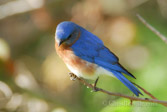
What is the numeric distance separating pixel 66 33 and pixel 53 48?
283 cm

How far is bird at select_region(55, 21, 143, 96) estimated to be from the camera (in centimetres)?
360

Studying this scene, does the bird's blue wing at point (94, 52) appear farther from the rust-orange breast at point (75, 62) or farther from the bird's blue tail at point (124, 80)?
the bird's blue tail at point (124, 80)

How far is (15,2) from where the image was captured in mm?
5879

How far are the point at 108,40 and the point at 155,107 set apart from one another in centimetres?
329

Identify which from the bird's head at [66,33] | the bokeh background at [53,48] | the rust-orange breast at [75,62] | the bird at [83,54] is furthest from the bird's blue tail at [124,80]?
the bokeh background at [53,48]

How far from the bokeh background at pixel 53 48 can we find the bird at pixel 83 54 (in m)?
1.53

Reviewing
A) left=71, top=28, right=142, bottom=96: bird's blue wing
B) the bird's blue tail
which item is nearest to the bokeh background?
left=71, top=28, right=142, bottom=96: bird's blue wing

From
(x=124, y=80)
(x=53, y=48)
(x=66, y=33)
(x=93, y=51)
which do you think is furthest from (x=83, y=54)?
(x=53, y=48)

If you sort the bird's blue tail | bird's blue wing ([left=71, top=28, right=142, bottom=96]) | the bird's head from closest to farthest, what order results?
the bird's blue tail, the bird's head, bird's blue wing ([left=71, top=28, right=142, bottom=96])

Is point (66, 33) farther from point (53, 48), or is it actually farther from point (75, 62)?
point (53, 48)

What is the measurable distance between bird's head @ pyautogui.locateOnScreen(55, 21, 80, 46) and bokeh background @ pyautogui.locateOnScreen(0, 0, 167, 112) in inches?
62.8

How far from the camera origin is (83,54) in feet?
12.3

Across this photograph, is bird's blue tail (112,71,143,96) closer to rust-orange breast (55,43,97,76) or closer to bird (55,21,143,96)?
bird (55,21,143,96)

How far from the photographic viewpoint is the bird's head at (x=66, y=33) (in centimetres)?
357
